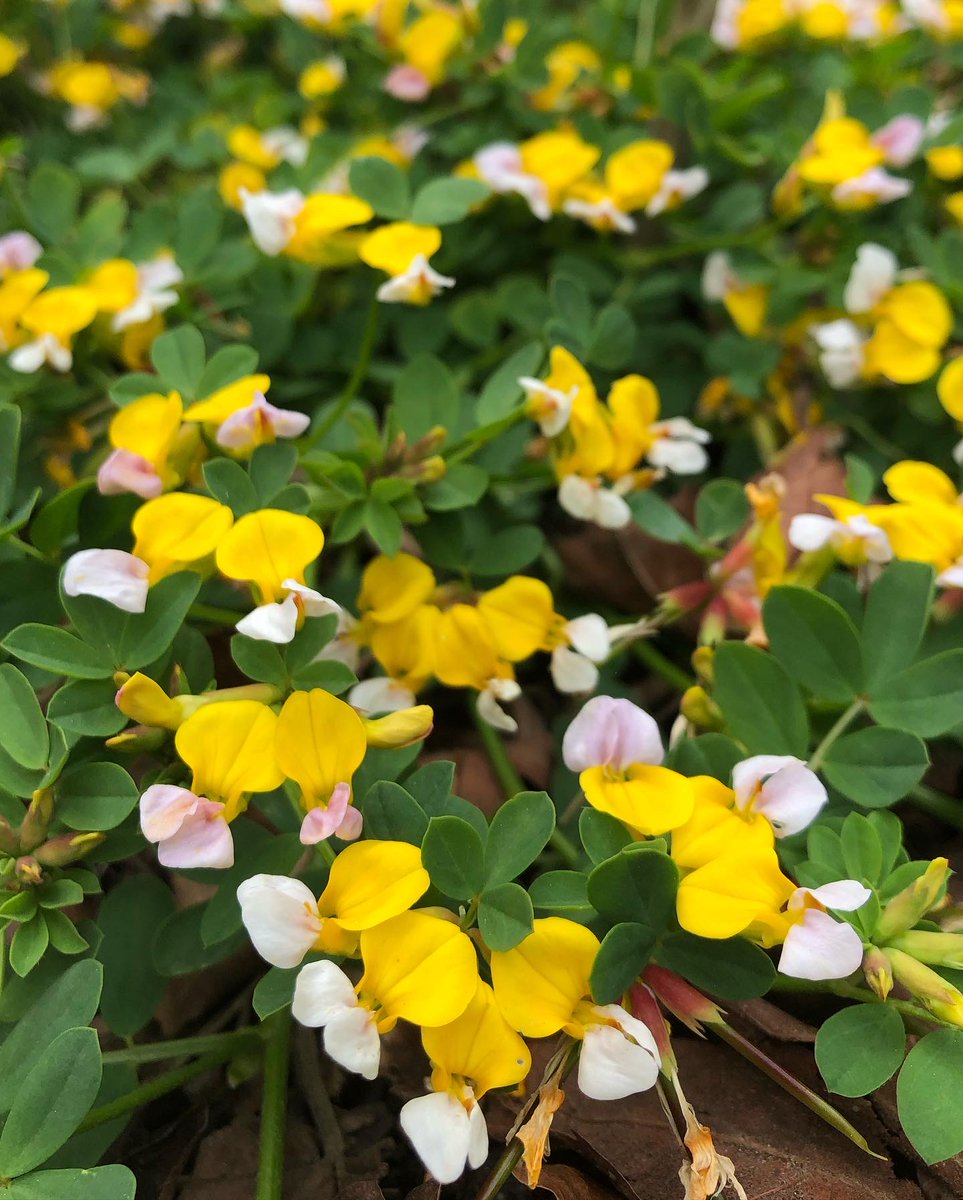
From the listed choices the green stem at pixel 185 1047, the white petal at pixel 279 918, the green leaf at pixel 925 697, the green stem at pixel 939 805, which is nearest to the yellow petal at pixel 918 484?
the green leaf at pixel 925 697

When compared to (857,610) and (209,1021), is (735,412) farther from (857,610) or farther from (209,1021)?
(209,1021)

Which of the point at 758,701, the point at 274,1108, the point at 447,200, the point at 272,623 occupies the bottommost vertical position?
the point at 274,1108

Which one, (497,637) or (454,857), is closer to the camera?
(454,857)

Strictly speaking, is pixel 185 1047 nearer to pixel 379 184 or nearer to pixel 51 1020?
pixel 51 1020

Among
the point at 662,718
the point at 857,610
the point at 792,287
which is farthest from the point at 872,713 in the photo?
the point at 792,287

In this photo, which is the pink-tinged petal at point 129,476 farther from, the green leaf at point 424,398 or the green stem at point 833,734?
the green stem at point 833,734

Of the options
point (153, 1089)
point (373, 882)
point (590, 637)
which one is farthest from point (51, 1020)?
point (590, 637)
